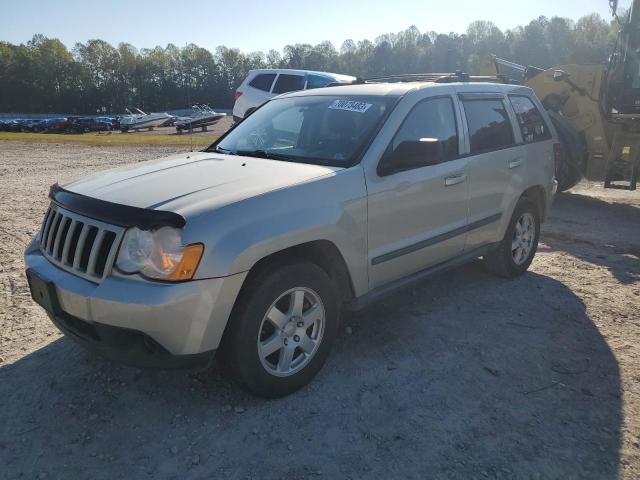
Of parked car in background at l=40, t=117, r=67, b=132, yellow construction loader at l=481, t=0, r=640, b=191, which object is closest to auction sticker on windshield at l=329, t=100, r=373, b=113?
yellow construction loader at l=481, t=0, r=640, b=191

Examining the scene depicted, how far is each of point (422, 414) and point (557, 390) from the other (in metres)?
0.94

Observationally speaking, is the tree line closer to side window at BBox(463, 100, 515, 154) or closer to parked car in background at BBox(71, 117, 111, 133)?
parked car in background at BBox(71, 117, 111, 133)

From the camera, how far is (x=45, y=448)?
9.00 feet

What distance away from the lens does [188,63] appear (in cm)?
11875

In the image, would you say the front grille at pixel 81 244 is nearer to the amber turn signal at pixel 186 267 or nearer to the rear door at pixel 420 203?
the amber turn signal at pixel 186 267

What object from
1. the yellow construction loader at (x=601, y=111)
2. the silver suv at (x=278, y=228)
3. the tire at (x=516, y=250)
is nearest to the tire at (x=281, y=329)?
the silver suv at (x=278, y=228)

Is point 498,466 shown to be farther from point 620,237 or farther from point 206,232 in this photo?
point 620,237

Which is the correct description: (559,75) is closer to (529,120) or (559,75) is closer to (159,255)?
(529,120)

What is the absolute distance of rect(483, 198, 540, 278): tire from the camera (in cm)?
506

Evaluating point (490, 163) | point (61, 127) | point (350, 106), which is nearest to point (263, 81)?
point (490, 163)

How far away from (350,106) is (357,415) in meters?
2.23

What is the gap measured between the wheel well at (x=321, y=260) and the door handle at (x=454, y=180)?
121 centimetres

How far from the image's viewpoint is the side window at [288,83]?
13242mm

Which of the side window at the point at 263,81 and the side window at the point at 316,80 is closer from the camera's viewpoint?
the side window at the point at 316,80
